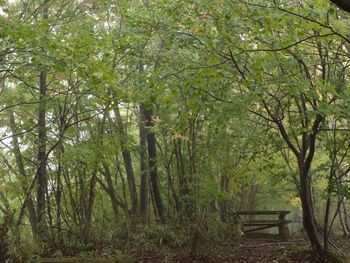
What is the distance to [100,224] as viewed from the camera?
34.2ft

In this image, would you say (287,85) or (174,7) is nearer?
(287,85)

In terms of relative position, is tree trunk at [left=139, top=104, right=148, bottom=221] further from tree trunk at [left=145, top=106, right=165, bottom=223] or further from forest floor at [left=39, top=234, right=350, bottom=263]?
forest floor at [left=39, top=234, right=350, bottom=263]

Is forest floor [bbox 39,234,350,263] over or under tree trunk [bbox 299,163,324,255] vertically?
under

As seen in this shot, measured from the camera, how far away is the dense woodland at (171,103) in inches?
231

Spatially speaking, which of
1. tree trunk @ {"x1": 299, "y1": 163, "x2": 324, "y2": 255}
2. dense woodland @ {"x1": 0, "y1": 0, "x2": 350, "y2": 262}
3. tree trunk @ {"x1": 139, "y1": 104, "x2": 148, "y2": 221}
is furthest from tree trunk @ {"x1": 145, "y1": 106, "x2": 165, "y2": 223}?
tree trunk @ {"x1": 299, "y1": 163, "x2": 324, "y2": 255}

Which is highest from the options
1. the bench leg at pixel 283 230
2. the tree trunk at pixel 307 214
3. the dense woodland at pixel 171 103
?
the dense woodland at pixel 171 103

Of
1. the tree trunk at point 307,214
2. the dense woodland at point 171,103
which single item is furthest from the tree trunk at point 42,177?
the tree trunk at point 307,214

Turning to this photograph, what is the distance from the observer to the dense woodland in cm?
586

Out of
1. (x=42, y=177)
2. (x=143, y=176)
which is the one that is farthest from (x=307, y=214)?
(x=143, y=176)

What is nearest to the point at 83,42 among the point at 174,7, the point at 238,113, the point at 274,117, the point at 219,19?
the point at 174,7

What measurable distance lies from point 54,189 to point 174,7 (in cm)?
529

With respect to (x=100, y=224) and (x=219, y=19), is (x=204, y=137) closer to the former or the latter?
(x=100, y=224)

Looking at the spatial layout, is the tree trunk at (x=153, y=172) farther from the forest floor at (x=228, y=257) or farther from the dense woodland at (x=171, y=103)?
the forest floor at (x=228, y=257)

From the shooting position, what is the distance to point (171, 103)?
6.73 m
